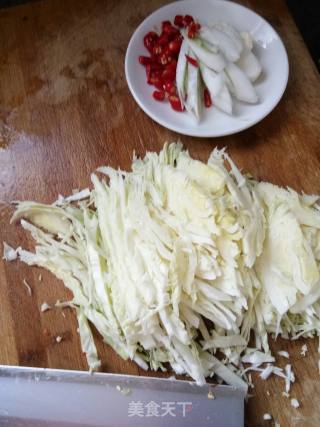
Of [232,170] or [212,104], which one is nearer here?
[232,170]

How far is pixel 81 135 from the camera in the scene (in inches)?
72.0

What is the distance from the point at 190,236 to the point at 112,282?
0.29m

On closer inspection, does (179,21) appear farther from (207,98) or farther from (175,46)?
(207,98)

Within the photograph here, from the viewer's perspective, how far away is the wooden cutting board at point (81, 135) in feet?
5.13

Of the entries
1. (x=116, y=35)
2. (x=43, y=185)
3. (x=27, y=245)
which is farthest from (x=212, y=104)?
(x=27, y=245)

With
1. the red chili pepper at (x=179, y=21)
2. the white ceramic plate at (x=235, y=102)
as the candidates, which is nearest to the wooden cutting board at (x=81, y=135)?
the white ceramic plate at (x=235, y=102)

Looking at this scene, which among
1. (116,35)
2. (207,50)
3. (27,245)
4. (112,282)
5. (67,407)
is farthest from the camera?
(116,35)

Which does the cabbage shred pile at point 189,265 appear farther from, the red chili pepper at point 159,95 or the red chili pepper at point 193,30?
the red chili pepper at point 193,30

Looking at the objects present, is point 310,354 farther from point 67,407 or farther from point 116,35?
point 116,35

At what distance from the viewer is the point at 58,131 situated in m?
1.83

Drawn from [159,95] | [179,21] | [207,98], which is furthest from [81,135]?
[179,21]

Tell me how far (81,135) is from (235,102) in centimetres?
58

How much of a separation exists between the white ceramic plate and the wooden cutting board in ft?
0.23

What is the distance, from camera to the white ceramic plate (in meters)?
1.79
